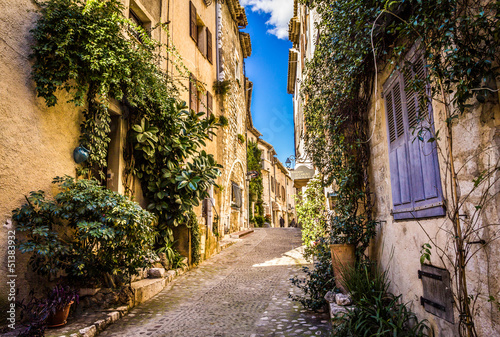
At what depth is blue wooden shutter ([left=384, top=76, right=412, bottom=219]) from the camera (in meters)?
3.58

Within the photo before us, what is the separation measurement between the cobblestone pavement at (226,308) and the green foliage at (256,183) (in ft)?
46.2

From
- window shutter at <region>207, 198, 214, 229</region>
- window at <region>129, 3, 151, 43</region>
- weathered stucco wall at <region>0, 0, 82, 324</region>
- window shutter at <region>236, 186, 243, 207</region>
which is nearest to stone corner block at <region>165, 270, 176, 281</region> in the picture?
weathered stucco wall at <region>0, 0, 82, 324</region>

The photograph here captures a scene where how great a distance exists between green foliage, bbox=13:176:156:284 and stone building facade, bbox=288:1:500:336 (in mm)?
3294

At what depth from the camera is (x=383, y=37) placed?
372cm

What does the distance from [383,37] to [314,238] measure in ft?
12.7

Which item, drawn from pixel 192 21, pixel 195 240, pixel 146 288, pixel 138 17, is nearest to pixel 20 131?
pixel 146 288

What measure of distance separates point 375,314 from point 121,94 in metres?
4.47

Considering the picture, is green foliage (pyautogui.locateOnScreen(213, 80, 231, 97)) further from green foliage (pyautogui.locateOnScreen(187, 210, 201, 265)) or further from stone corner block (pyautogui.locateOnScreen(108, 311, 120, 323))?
stone corner block (pyautogui.locateOnScreen(108, 311, 120, 323))

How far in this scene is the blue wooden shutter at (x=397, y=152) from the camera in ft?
11.8

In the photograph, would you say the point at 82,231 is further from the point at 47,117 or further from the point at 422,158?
the point at 422,158

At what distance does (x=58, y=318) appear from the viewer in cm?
383

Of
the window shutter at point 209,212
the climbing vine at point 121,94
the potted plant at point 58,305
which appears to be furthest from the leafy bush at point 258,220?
the potted plant at point 58,305

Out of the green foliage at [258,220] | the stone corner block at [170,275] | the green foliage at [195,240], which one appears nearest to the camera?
the stone corner block at [170,275]

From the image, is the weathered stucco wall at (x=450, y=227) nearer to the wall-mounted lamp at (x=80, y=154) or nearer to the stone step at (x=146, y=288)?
the stone step at (x=146, y=288)
